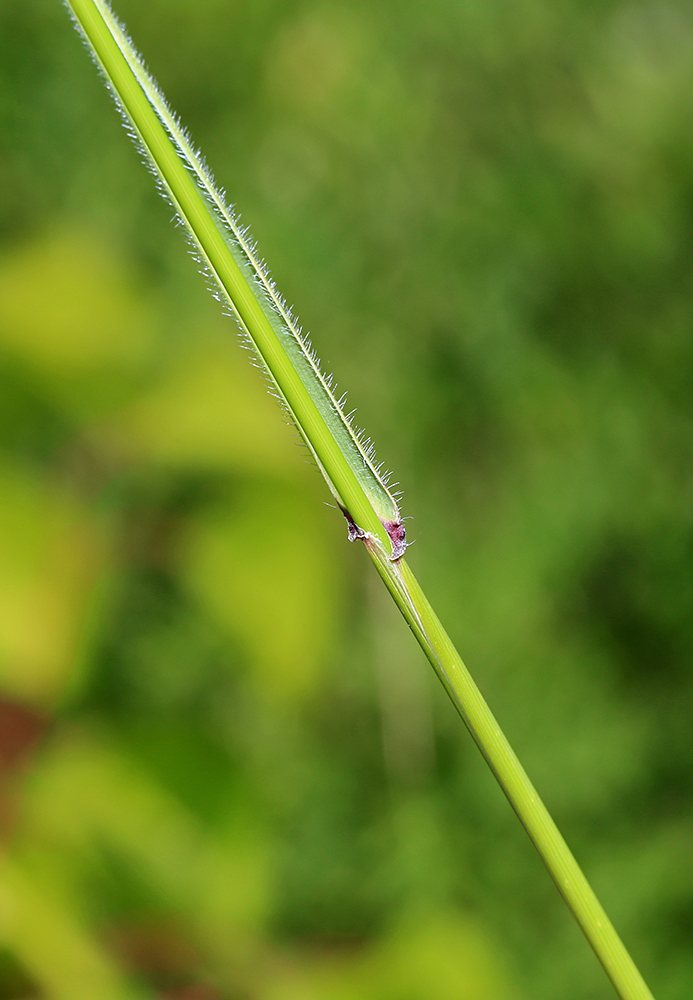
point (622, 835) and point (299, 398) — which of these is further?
point (622, 835)

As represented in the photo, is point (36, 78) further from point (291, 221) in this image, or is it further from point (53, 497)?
point (53, 497)

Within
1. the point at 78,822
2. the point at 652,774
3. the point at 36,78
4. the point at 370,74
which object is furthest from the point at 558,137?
the point at 78,822

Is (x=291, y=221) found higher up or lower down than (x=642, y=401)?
higher up

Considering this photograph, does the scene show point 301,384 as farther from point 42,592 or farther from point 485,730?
point 42,592

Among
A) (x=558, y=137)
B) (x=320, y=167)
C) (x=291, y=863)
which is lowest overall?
(x=291, y=863)

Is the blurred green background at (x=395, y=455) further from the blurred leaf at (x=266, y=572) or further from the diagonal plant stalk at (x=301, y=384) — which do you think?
the diagonal plant stalk at (x=301, y=384)

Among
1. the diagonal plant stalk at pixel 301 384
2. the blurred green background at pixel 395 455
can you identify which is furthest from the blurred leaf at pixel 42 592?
the diagonal plant stalk at pixel 301 384

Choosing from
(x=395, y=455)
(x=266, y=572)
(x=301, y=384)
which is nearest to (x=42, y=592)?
(x=266, y=572)
